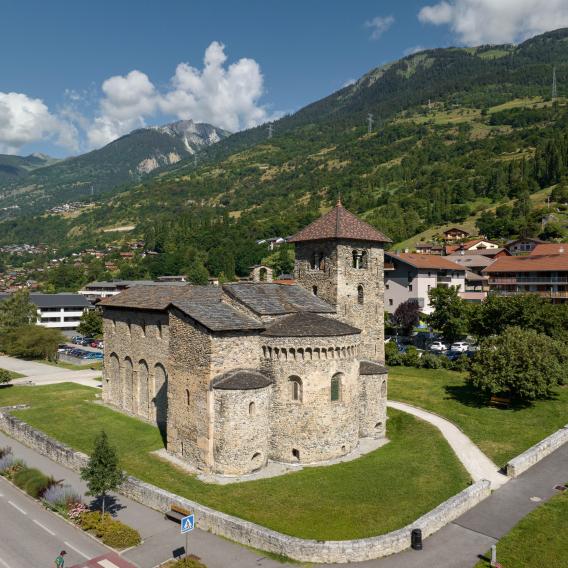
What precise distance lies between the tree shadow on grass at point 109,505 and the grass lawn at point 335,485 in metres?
2.34

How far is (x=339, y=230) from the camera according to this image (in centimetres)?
3678

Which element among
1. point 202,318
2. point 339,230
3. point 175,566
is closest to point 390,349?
point 339,230

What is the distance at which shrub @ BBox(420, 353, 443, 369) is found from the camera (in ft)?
185

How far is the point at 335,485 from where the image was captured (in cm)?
2723

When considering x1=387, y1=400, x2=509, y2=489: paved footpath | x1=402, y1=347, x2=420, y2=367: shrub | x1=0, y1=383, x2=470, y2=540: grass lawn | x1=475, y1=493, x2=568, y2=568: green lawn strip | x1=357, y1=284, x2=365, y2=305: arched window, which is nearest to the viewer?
x1=475, y1=493, x2=568, y2=568: green lawn strip

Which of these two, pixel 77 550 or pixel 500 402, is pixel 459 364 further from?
pixel 77 550

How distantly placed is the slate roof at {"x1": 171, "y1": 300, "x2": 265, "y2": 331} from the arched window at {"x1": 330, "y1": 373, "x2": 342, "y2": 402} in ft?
18.9

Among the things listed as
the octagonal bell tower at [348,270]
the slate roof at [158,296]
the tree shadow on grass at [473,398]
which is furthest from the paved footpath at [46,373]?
the tree shadow on grass at [473,398]

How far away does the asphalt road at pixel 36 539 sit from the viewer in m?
21.1

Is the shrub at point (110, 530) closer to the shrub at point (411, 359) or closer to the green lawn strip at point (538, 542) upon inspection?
the green lawn strip at point (538, 542)

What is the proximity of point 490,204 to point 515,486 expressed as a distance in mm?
149856

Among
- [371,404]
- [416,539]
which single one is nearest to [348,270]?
[371,404]

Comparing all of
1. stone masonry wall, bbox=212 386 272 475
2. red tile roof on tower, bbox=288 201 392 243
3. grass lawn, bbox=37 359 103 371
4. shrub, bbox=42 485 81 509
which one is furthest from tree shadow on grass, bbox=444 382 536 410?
grass lawn, bbox=37 359 103 371

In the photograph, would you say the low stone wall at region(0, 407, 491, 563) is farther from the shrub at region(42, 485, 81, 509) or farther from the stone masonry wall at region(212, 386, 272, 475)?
the stone masonry wall at region(212, 386, 272, 475)
